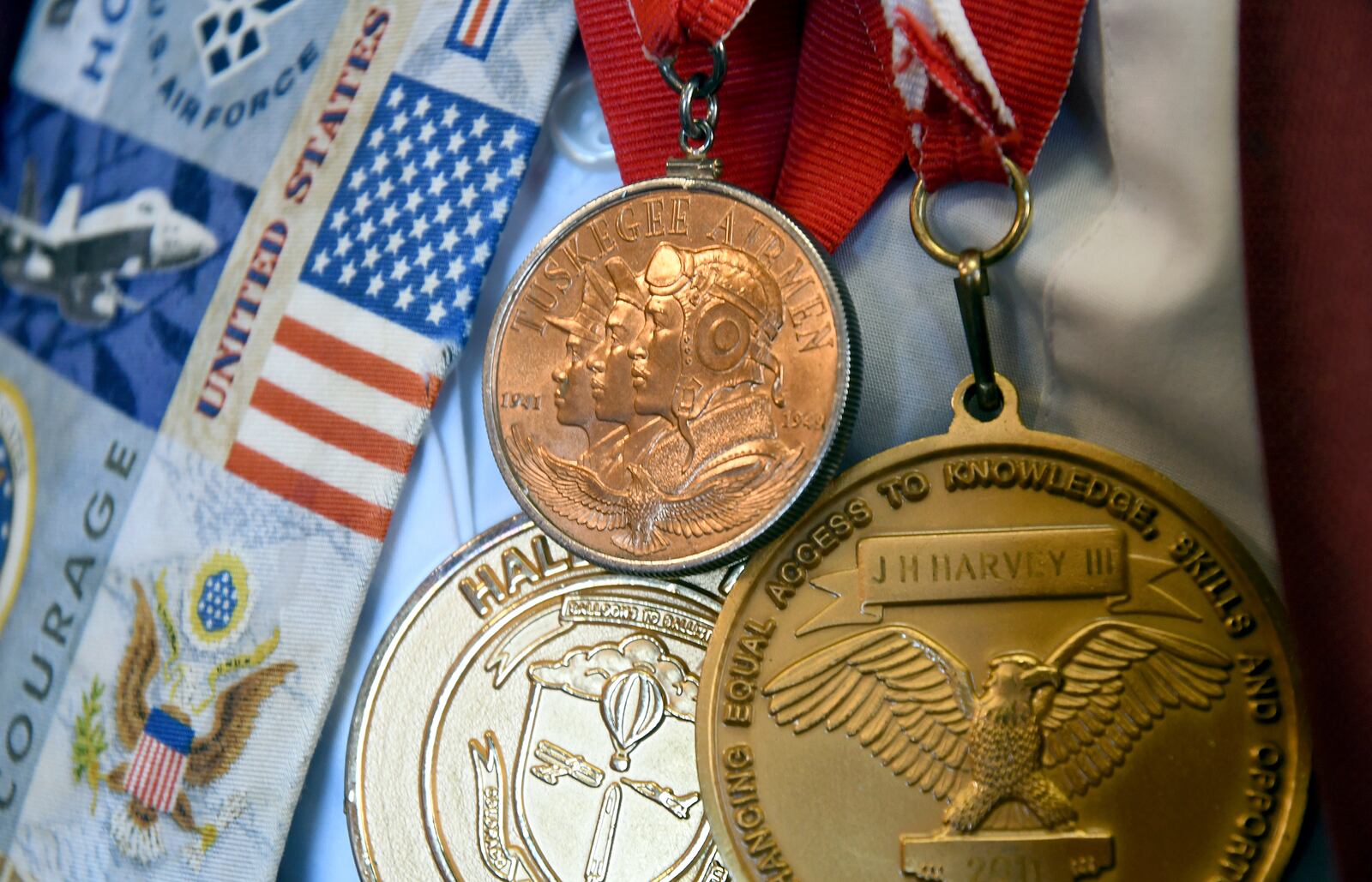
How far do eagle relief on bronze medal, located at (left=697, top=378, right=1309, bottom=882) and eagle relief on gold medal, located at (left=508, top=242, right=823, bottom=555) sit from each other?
6 centimetres

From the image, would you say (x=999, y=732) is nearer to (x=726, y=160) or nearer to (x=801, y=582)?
(x=801, y=582)

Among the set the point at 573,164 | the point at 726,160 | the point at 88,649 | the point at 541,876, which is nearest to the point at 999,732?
the point at 541,876

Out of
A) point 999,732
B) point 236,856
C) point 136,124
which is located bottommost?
point 236,856

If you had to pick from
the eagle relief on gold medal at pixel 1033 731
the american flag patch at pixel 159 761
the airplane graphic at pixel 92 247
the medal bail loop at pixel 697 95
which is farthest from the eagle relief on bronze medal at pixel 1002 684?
the airplane graphic at pixel 92 247

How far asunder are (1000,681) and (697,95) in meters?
0.45

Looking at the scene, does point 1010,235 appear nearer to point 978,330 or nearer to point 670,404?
point 978,330

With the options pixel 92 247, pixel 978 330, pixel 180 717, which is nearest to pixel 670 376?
pixel 978 330

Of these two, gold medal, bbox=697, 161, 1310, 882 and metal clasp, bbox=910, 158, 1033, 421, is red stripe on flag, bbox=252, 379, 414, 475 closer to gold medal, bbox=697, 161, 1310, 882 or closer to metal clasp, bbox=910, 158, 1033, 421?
gold medal, bbox=697, 161, 1310, 882

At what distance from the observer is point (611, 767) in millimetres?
793

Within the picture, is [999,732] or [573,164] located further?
[573,164]

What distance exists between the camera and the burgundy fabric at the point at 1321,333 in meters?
0.58

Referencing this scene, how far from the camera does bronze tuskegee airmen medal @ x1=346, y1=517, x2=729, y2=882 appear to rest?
785mm

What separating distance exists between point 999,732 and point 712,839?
0.71 feet

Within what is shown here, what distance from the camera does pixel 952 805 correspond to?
2.20 ft
